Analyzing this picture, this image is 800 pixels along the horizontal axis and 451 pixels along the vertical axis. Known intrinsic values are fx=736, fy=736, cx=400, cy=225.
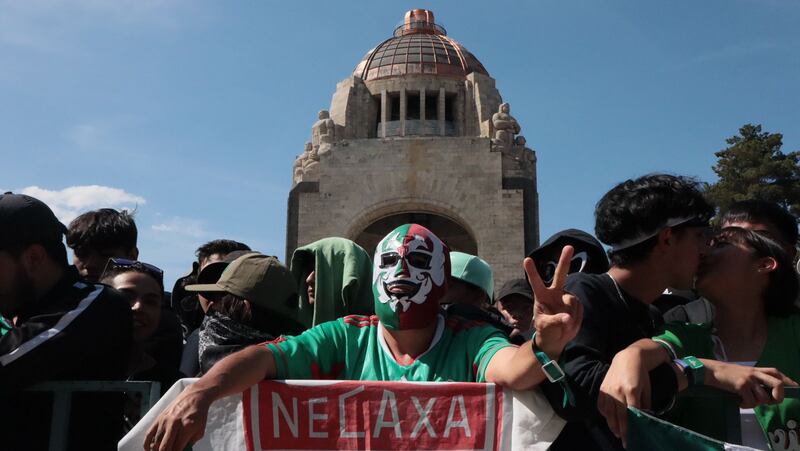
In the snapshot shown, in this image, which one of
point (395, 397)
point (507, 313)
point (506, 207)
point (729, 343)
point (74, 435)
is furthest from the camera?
point (506, 207)

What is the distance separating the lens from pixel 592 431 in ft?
8.63

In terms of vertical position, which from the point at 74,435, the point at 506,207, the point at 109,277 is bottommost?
the point at 74,435

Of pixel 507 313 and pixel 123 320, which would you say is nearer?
pixel 123 320

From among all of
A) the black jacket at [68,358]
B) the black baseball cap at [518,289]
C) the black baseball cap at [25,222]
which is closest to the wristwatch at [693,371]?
the black jacket at [68,358]

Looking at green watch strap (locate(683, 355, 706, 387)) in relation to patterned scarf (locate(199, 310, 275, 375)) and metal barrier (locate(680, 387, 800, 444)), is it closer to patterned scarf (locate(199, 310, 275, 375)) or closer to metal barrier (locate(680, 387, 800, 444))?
metal barrier (locate(680, 387, 800, 444))

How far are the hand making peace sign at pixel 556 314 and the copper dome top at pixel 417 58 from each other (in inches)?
1054

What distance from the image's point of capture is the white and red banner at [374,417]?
252cm

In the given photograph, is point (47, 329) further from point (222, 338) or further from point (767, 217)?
point (767, 217)

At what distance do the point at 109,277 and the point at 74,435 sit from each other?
160 cm

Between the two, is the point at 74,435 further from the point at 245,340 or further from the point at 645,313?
the point at 645,313

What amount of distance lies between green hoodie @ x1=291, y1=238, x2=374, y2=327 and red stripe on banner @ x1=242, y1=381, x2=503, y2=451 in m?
1.42

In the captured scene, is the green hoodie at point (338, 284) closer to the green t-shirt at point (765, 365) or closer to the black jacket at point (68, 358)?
the black jacket at point (68, 358)

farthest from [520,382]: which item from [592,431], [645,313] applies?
[645,313]

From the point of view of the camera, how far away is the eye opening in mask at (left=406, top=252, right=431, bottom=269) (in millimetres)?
2955
